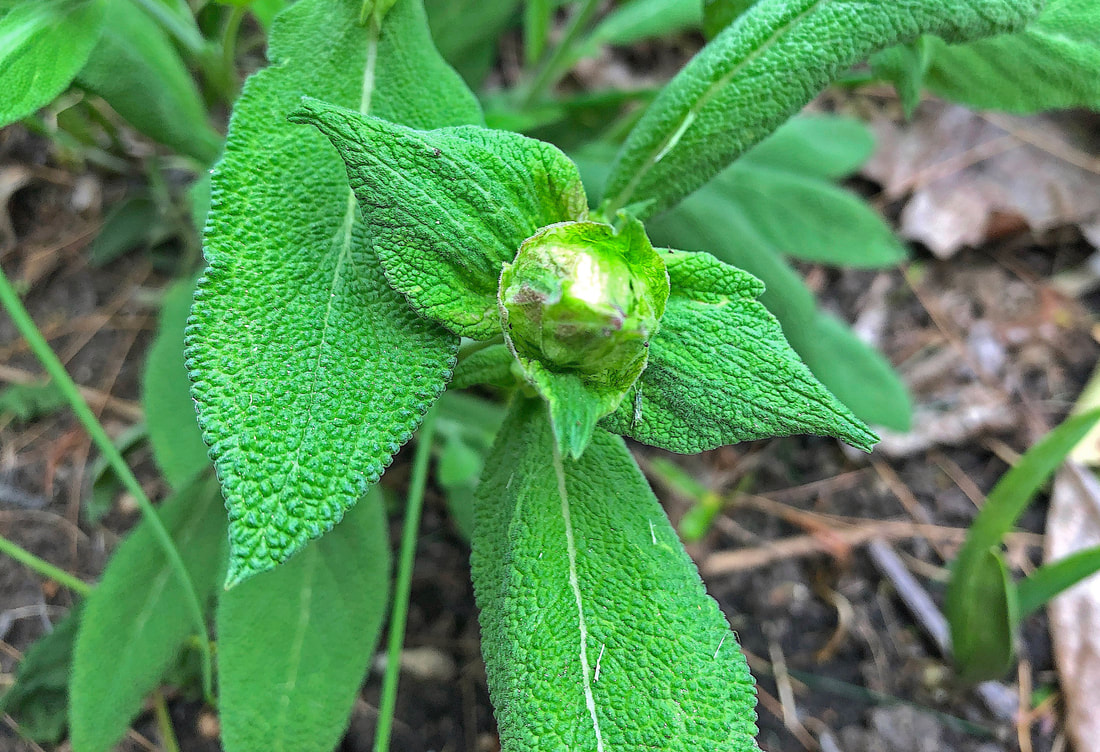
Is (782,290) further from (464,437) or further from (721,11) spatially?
(464,437)

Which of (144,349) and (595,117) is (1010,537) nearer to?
(595,117)

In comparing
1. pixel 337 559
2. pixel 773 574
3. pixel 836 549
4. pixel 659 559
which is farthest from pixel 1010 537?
pixel 337 559

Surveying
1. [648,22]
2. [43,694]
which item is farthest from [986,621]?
[43,694]

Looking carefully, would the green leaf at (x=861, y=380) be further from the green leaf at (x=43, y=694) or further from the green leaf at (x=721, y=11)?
the green leaf at (x=43, y=694)

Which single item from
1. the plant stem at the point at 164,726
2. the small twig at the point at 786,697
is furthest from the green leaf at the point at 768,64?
the plant stem at the point at 164,726

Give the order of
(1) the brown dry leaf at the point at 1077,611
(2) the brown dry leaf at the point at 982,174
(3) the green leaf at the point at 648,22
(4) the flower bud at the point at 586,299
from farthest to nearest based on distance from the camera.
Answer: (2) the brown dry leaf at the point at 982,174
(3) the green leaf at the point at 648,22
(1) the brown dry leaf at the point at 1077,611
(4) the flower bud at the point at 586,299
